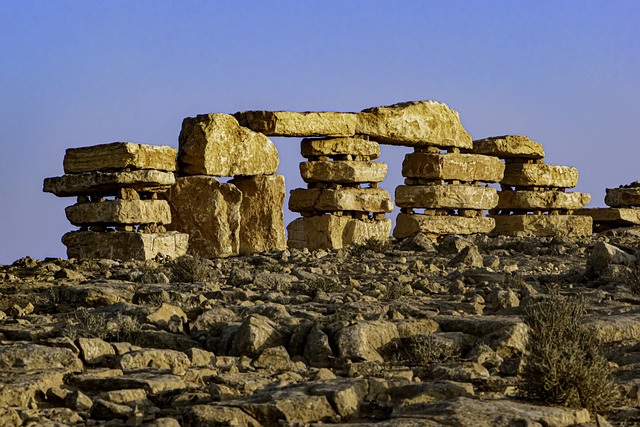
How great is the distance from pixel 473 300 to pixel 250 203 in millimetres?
7681

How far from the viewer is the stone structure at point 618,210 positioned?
21.9m

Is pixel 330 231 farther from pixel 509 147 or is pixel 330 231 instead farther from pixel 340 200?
pixel 509 147

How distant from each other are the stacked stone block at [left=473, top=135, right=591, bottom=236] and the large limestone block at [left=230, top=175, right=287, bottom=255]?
608 cm

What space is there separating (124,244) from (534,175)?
34.0 feet

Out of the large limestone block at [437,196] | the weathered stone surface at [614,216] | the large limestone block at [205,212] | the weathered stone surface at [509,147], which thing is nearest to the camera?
the large limestone block at [205,212]

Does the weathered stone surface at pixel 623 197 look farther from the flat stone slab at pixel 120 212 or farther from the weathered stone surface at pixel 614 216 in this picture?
the flat stone slab at pixel 120 212

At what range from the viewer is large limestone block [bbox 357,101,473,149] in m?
16.7

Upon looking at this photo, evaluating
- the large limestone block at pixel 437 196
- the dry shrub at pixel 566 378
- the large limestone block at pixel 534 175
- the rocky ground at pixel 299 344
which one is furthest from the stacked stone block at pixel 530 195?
the dry shrub at pixel 566 378

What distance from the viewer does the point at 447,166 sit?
698 inches

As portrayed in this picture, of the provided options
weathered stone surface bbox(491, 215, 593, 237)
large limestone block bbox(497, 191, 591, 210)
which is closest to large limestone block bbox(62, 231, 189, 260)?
weathered stone surface bbox(491, 215, 593, 237)

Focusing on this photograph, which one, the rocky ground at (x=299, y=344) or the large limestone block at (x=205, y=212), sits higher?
the large limestone block at (x=205, y=212)

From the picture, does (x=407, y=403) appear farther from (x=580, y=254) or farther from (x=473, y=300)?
(x=580, y=254)

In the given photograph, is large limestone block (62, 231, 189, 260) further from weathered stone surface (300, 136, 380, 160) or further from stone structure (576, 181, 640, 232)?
stone structure (576, 181, 640, 232)

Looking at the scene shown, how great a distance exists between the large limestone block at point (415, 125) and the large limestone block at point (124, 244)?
448cm
